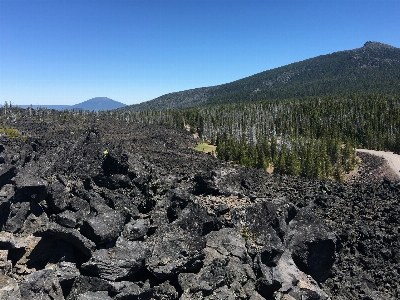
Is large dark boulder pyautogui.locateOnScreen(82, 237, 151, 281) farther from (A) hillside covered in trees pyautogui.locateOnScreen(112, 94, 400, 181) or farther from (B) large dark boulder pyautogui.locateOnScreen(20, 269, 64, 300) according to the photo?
(A) hillside covered in trees pyautogui.locateOnScreen(112, 94, 400, 181)

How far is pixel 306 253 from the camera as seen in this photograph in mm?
26672

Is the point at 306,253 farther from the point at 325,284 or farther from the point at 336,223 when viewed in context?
the point at 336,223

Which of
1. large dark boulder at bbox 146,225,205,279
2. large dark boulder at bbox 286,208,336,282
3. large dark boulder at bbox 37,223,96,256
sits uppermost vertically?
large dark boulder at bbox 37,223,96,256

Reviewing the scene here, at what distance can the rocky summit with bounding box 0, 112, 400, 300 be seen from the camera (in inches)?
711

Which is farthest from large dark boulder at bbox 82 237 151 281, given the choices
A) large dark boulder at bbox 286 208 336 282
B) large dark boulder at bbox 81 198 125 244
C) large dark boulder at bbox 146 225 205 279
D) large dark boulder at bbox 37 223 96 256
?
large dark boulder at bbox 286 208 336 282

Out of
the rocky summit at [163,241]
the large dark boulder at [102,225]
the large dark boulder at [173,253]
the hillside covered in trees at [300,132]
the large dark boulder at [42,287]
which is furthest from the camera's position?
the hillside covered in trees at [300,132]

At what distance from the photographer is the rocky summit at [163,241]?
18.1 m

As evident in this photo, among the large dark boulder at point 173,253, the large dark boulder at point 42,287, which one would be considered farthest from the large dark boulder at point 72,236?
the large dark boulder at point 173,253

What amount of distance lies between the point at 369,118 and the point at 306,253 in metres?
107

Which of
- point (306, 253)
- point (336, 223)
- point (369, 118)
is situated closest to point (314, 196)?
point (336, 223)

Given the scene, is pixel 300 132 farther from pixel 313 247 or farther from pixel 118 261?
pixel 118 261

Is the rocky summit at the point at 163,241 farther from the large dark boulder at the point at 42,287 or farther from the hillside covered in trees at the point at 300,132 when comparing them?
the hillside covered in trees at the point at 300,132

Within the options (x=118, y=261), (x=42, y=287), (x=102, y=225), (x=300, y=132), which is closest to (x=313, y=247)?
(x=118, y=261)

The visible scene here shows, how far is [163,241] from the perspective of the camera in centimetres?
2070
